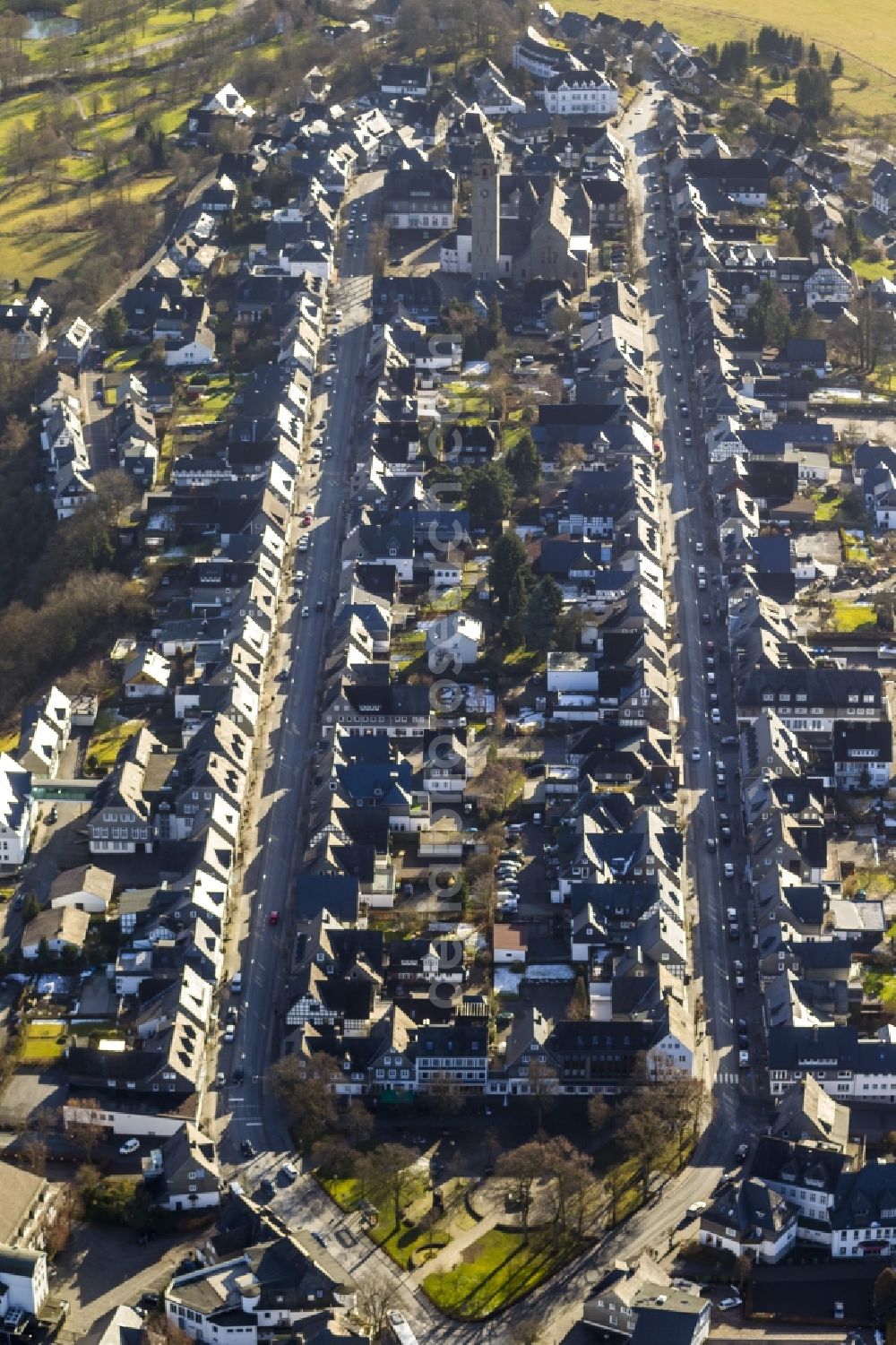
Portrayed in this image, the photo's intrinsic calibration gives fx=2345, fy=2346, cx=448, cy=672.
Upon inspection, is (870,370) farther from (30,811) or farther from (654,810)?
(30,811)

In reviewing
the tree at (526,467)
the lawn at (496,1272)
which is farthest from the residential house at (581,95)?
the lawn at (496,1272)

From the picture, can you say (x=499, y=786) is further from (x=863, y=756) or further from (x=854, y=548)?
(x=854, y=548)

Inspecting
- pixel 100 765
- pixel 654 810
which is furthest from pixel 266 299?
pixel 654 810

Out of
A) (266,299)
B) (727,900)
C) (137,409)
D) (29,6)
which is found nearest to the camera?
(727,900)

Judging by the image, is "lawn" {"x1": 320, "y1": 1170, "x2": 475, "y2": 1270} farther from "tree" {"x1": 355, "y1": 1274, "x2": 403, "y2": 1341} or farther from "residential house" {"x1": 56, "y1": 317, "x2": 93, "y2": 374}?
"residential house" {"x1": 56, "y1": 317, "x2": 93, "y2": 374}

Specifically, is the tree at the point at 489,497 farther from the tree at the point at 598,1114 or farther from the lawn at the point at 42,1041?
the tree at the point at 598,1114

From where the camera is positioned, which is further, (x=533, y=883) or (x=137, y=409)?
(x=137, y=409)
